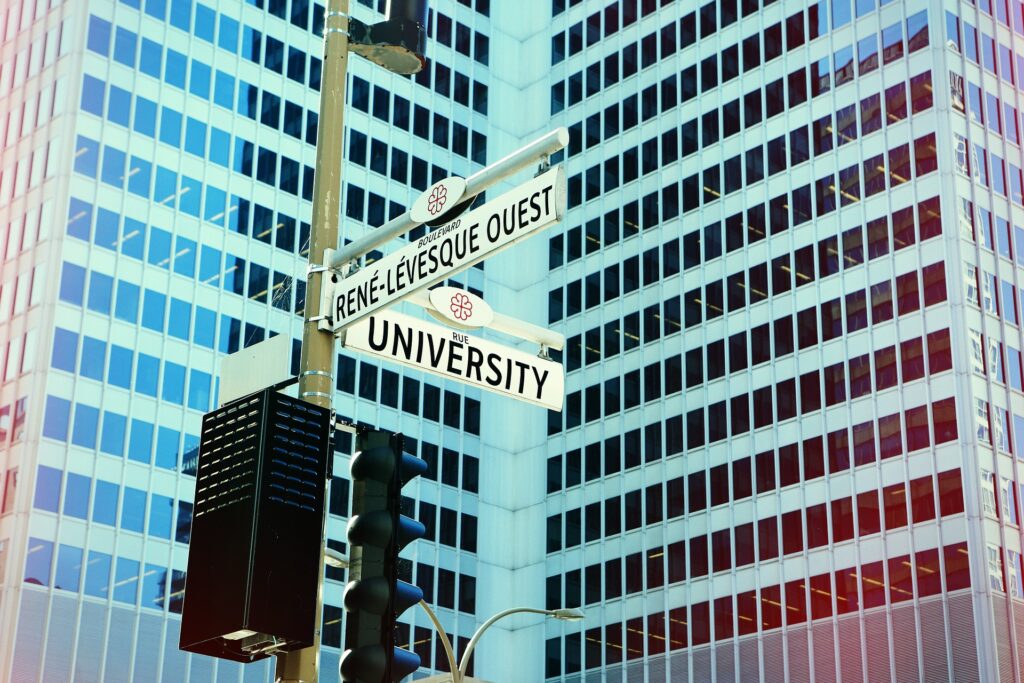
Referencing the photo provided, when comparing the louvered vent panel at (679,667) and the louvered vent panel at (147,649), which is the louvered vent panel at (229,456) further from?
the louvered vent panel at (679,667)

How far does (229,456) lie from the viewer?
8.41 m

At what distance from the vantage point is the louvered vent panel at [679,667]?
74250 mm

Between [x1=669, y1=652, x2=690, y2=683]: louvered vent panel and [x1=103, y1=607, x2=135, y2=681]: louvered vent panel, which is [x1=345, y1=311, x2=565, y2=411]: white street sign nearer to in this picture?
[x1=103, y1=607, x2=135, y2=681]: louvered vent panel

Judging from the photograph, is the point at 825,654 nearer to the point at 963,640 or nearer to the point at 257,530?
the point at 963,640

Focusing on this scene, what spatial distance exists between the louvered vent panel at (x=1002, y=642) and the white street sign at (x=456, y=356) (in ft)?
186

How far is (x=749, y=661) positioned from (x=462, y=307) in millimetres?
64145

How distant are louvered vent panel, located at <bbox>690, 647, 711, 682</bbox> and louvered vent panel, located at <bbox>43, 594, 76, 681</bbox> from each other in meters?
26.0

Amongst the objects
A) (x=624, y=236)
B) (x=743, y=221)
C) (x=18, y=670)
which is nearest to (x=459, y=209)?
(x=18, y=670)

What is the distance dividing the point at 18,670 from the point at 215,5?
1291 inches

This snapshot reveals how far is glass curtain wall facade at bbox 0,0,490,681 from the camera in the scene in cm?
6831

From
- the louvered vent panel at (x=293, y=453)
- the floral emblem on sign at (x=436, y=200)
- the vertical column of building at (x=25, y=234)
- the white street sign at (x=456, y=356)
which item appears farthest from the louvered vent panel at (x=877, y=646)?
the louvered vent panel at (x=293, y=453)

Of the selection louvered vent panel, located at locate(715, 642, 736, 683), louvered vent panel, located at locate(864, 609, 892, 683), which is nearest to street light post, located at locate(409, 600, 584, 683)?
louvered vent panel, located at locate(864, 609, 892, 683)

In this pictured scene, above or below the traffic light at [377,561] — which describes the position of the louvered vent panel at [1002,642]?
above

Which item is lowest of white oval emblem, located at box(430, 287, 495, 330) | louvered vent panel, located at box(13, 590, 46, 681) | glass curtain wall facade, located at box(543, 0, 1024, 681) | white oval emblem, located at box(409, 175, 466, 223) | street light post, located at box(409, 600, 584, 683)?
white oval emblem, located at box(430, 287, 495, 330)
